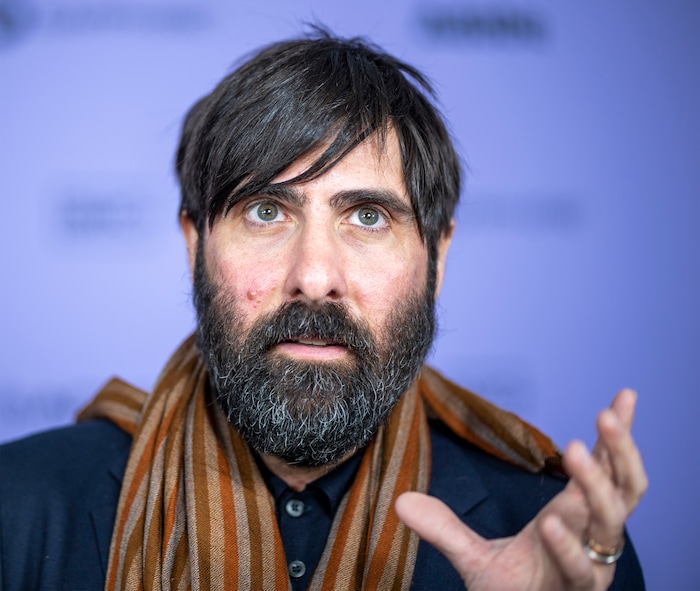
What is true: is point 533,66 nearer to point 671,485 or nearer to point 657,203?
point 657,203

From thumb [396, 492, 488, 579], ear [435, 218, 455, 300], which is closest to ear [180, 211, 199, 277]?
ear [435, 218, 455, 300]

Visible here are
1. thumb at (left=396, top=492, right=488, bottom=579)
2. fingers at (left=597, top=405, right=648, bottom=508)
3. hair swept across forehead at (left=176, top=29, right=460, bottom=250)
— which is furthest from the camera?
hair swept across forehead at (left=176, top=29, right=460, bottom=250)

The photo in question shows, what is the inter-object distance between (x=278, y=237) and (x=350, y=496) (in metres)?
0.52

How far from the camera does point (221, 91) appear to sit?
1644 millimetres

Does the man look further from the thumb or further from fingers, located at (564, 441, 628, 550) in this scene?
fingers, located at (564, 441, 628, 550)

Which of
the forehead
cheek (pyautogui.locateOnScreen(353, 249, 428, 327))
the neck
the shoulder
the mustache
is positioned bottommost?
the shoulder

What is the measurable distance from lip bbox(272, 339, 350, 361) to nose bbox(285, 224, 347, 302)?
9 cm

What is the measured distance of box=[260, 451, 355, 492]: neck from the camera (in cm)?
157

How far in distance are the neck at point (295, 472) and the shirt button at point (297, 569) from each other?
148mm

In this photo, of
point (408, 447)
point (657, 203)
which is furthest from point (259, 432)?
point (657, 203)

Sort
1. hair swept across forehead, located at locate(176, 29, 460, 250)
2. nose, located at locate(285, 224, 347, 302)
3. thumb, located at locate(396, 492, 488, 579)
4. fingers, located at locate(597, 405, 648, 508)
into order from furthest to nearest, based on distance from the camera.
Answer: hair swept across forehead, located at locate(176, 29, 460, 250)
nose, located at locate(285, 224, 347, 302)
thumb, located at locate(396, 492, 488, 579)
fingers, located at locate(597, 405, 648, 508)

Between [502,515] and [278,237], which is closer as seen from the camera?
[278,237]

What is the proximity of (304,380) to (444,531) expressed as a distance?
1.36ft

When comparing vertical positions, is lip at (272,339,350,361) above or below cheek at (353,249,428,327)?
below
